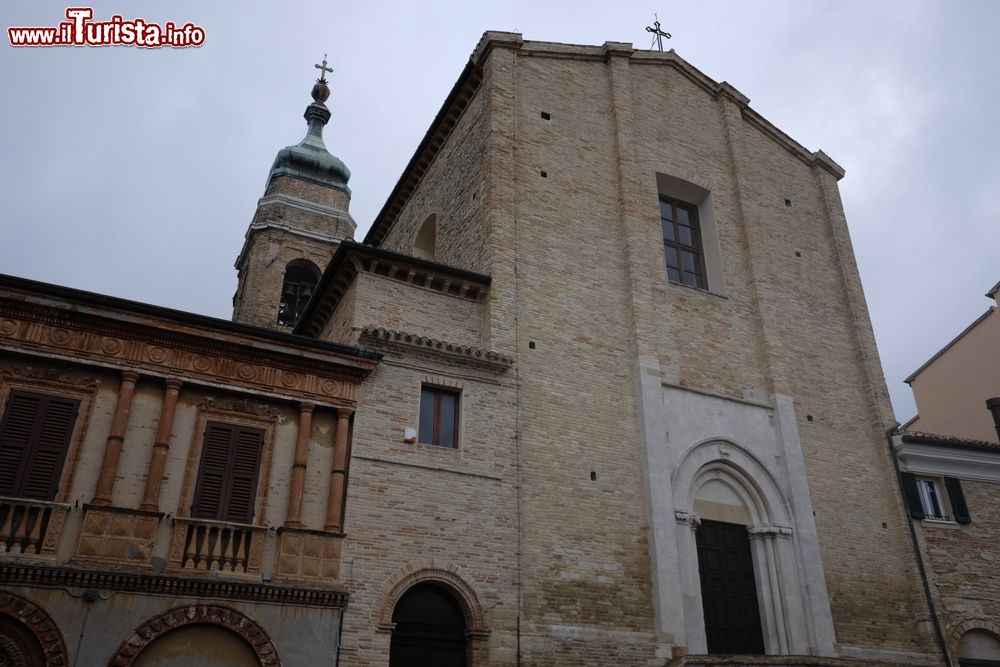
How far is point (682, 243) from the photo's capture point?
62.1 feet

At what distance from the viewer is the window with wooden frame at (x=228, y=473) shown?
11.3m

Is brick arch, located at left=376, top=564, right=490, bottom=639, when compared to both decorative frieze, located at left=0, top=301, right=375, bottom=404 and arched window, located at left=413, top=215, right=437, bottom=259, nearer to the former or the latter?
decorative frieze, located at left=0, top=301, right=375, bottom=404

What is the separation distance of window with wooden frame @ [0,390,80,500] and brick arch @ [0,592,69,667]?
1297 mm

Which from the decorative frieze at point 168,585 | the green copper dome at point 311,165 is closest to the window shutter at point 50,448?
the decorative frieze at point 168,585

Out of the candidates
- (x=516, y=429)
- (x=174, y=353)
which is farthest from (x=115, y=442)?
(x=516, y=429)

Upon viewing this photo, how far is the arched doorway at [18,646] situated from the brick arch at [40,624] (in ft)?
0.17

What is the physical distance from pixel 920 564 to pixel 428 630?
10.3 meters

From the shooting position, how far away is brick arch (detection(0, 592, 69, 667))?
954 centimetres

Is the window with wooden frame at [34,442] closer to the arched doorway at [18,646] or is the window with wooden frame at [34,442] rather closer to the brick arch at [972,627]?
the arched doorway at [18,646]

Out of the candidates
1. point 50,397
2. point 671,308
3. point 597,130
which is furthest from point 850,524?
point 50,397

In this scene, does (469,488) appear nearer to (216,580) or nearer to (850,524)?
(216,580)

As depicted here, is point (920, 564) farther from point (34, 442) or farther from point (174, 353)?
point (34, 442)

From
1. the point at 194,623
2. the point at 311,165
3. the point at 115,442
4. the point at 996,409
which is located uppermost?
the point at 311,165

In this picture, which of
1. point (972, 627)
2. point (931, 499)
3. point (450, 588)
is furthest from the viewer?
point (931, 499)
